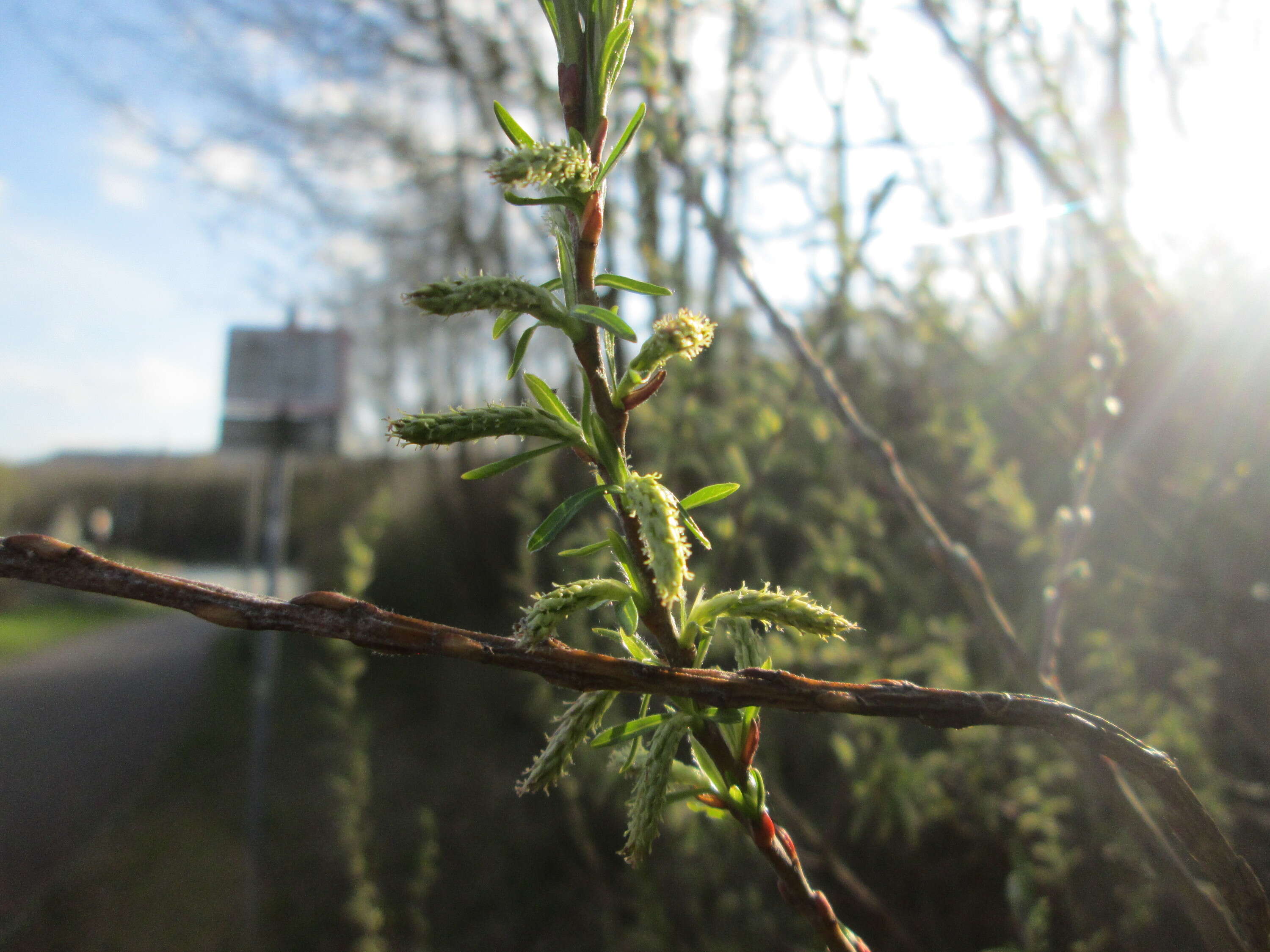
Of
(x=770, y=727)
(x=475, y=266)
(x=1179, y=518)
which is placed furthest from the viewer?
(x=475, y=266)

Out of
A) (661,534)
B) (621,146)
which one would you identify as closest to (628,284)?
(621,146)

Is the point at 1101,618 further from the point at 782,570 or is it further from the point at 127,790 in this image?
the point at 127,790

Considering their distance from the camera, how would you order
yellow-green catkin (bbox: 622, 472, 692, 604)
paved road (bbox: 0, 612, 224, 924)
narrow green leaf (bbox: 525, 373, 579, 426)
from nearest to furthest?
yellow-green catkin (bbox: 622, 472, 692, 604) < narrow green leaf (bbox: 525, 373, 579, 426) < paved road (bbox: 0, 612, 224, 924)

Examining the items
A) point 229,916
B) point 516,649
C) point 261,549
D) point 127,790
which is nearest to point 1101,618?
point 516,649

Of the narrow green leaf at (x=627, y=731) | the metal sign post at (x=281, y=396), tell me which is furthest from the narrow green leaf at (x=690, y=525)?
the metal sign post at (x=281, y=396)

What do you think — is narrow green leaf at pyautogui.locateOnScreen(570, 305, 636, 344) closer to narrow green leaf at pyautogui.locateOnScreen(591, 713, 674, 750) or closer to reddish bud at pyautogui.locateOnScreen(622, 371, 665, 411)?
reddish bud at pyautogui.locateOnScreen(622, 371, 665, 411)

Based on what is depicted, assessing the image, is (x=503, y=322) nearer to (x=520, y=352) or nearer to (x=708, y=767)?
(x=520, y=352)

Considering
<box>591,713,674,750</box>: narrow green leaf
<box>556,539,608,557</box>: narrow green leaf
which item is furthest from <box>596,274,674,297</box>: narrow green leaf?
<box>591,713,674,750</box>: narrow green leaf
